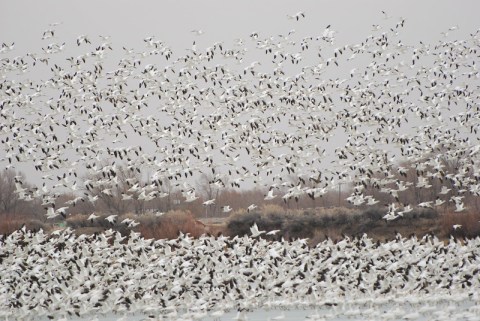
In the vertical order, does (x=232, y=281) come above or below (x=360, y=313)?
above

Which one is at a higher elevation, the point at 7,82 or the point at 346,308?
the point at 7,82

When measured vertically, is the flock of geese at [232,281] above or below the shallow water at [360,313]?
above

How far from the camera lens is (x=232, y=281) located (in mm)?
20594

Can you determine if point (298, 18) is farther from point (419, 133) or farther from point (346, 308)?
point (346, 308)

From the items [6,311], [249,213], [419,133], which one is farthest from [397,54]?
[6,311]

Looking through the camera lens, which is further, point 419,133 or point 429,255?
point 419,133

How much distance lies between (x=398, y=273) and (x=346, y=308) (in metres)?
2.70

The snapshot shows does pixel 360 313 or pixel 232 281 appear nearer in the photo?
pixel 360 313

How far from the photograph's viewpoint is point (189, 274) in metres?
21.3

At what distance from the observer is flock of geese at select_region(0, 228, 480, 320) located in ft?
62.5

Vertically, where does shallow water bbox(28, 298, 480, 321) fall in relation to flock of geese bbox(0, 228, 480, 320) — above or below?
below

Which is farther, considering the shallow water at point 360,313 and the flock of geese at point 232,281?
the flock of geese at point 232,281

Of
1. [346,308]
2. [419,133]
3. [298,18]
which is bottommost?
[346,308]

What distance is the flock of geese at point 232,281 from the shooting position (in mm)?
19062
